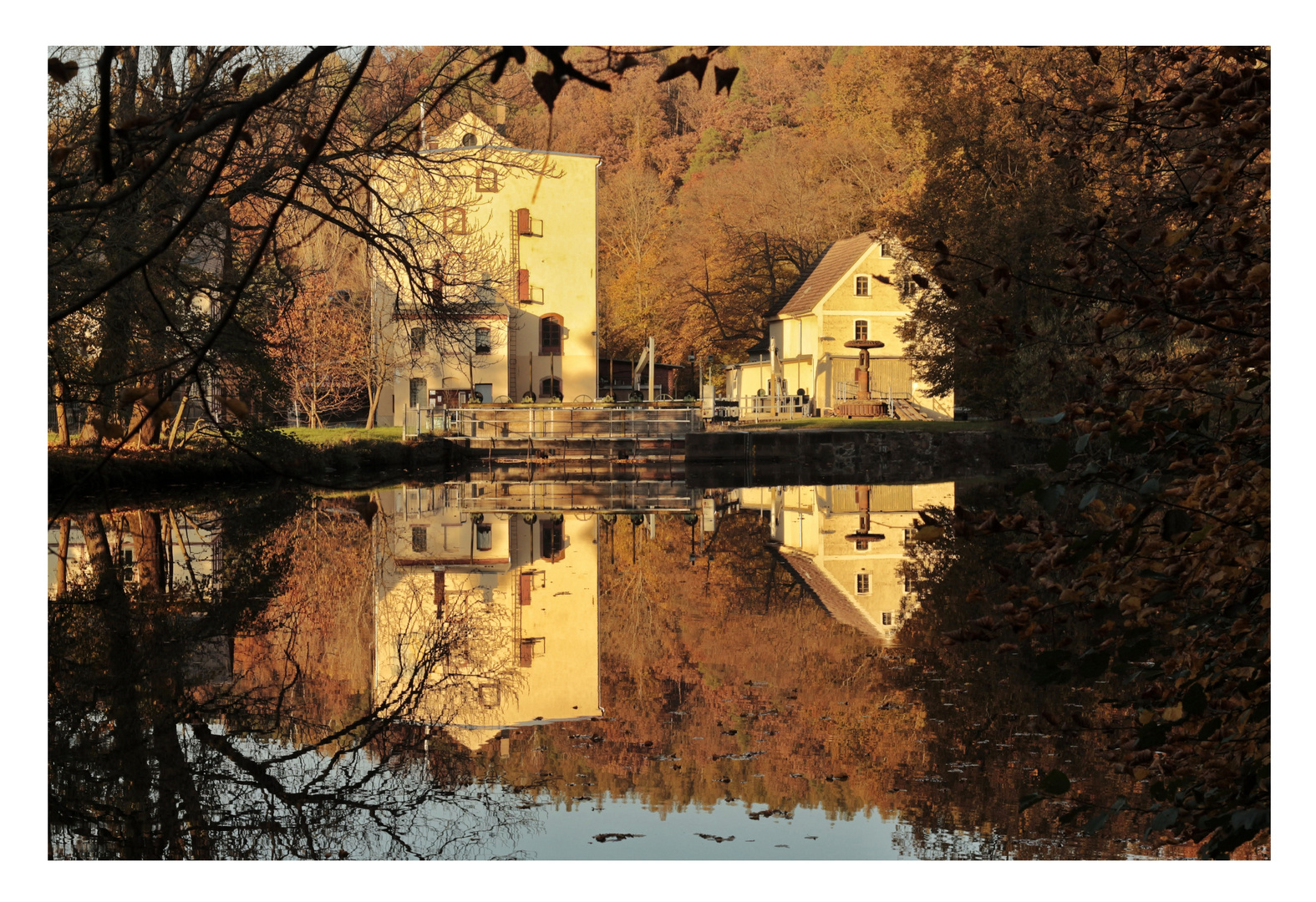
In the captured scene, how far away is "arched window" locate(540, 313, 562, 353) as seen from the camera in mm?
37031

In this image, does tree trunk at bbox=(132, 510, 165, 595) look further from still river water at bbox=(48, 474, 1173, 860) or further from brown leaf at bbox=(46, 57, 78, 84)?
brown leaf at bbox=(46, 57, 78, 84)

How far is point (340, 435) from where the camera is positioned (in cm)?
2652

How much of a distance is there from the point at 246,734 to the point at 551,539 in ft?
29.5

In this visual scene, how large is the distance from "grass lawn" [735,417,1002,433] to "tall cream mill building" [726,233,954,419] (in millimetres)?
3836

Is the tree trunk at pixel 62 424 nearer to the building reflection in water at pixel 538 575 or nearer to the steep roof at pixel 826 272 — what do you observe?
the building reflection in water at pixel 538 575

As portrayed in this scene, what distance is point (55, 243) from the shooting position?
891 cm

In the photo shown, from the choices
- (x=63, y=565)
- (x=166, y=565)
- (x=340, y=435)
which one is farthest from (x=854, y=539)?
(x=340, y=435)

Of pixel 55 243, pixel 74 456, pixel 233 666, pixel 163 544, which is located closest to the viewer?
pixel 233 666

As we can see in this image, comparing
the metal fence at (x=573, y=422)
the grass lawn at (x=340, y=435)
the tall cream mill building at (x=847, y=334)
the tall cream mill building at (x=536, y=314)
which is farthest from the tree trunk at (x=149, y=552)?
the tall cream mill building at (x=847, y=334)

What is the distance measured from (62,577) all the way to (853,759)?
24.0ft

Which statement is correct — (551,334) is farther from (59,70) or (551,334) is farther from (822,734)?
(59,70)

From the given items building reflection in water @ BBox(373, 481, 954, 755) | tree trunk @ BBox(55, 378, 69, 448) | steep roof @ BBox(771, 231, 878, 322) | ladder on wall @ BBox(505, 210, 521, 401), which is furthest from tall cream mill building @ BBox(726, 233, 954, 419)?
tree trunk @ BBox(55, 378, 69, 448)

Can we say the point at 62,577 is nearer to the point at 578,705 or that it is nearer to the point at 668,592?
the point at 668,592

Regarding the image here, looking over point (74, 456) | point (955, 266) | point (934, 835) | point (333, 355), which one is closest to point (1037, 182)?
point (955, 266)
